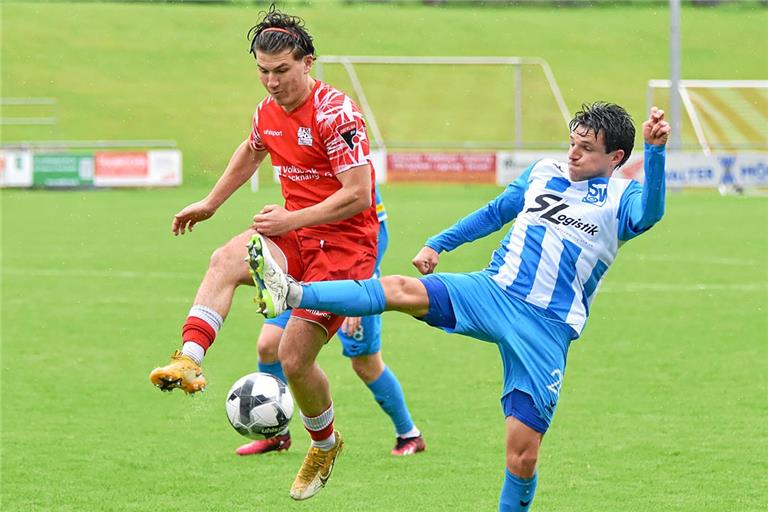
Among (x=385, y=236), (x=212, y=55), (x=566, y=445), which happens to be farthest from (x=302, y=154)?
(x=212, y=55)

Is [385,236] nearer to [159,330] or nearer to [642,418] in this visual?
[642,418]

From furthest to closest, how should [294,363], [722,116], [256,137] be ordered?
[722,116] < [256,137] < [294,363]

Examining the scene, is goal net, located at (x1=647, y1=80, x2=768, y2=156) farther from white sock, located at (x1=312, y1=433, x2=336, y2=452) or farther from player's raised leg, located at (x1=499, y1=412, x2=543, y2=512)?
player's raised leg, located at (x1=499, y1=412, x2=543, y2=512)

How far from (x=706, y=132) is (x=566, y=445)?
98.7 ft

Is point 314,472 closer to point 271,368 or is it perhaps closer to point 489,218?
point 271,368

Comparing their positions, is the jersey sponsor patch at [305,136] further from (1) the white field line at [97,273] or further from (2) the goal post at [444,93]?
(2) the goal post at [444,93]

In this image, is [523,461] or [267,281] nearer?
[267,281]

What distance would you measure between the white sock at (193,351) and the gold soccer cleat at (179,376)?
1.2 inches

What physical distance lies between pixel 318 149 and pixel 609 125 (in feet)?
4.78

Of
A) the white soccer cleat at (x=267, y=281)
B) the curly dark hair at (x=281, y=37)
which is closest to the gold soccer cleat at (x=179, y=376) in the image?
the white soccer cleat at (x=267, y=281)

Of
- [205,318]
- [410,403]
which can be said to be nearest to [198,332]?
[205,318]

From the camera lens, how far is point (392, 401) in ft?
26.3

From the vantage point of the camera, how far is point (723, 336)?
12.0 m

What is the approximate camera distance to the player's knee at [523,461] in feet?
18.4
